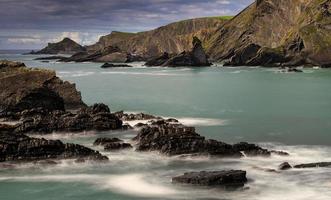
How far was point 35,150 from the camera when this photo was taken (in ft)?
102

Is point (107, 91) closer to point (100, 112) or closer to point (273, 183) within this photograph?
point (100, 112)

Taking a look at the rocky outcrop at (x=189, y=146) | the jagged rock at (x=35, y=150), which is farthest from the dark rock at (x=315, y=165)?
the jagged rock at (x=35, y=150)

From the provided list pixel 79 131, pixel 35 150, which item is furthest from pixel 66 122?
pixel 35 150

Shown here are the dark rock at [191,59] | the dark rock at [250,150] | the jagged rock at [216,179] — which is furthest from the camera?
the dark rock at [191,59]

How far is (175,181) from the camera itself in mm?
27047

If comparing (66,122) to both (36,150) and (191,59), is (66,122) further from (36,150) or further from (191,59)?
(191,59)

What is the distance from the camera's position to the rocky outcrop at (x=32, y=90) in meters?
47.6

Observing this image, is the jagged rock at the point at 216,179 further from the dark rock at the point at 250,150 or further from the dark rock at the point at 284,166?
the dark rock at the point at 250,150

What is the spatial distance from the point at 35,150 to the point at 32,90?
57.8 feet

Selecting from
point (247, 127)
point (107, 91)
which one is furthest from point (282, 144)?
point (107, 91)

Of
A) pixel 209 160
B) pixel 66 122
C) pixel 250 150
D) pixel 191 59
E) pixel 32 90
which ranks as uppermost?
pixel 191 59

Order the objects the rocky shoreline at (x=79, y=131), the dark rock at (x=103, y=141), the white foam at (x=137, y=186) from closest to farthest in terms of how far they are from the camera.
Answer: the white foam at (x=137, y=186) < the rocky shoreline at (x=79, y=131) < the dark rock at (x=103, y=141)

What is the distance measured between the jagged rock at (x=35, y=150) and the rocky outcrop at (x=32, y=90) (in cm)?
1564

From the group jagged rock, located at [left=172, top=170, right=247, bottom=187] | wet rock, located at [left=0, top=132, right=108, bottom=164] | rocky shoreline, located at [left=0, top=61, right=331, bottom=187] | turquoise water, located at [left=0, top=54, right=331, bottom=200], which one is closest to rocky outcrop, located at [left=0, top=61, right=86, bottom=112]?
rocky shoreline, located at [left=0, top=61, right=331, bottom=187]
